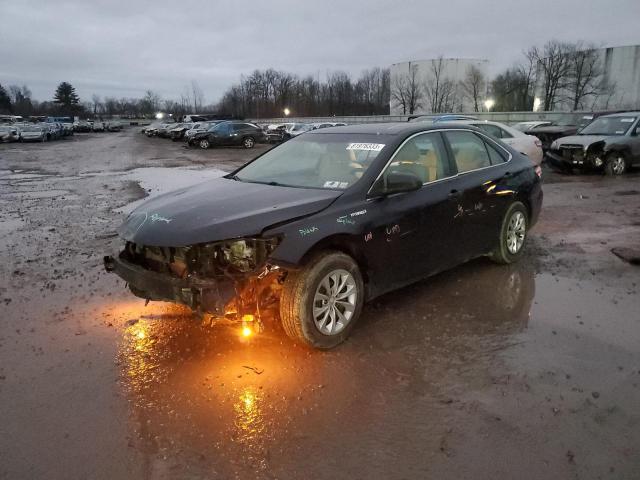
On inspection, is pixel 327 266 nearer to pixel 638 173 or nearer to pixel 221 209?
pixel 221 209

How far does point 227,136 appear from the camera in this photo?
104ft

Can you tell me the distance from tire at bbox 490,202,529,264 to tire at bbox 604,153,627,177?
10.2 metres

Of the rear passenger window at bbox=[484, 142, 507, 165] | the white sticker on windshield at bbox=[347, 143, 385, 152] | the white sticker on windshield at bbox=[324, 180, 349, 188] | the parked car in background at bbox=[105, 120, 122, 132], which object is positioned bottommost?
the parked car in background at bbox=[105, 120, 122, 132]

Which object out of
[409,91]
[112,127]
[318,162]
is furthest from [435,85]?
[318,162]

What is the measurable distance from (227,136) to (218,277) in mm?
29216

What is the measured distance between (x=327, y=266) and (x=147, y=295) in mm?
1466

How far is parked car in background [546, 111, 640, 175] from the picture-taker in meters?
A: 14.5

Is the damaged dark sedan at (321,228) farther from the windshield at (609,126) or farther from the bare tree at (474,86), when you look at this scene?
the bare tree at (474,86)

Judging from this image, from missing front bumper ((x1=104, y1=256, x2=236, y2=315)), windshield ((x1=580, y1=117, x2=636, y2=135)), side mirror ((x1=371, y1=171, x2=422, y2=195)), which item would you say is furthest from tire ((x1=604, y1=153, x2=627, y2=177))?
missing front bumper ((x1=104, y1=256, x2=236, y2=315))

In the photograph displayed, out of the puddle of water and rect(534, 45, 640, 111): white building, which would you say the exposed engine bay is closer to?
the puddle of water

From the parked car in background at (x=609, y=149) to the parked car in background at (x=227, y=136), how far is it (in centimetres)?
2088

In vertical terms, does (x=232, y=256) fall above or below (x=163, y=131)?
above

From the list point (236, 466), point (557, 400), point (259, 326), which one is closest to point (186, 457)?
point (236, 466)

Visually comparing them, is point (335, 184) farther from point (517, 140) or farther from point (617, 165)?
point (617, 165)
